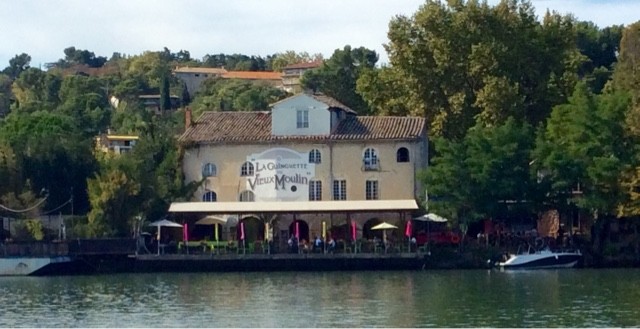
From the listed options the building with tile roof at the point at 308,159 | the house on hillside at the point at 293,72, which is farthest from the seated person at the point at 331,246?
the house on hillside at the point at 293,72

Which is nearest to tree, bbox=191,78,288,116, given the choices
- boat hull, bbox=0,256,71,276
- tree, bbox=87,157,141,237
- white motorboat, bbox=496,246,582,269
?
tree, bbox=87,157,141,237

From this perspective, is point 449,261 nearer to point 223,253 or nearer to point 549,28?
point 223,253

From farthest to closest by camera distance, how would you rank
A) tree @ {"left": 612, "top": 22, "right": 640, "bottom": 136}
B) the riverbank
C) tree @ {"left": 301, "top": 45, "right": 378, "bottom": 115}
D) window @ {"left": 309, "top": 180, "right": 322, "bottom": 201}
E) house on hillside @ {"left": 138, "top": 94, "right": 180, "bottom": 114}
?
house on hillside @ {"left": 138, "top": 94, "right": 180, "bottom": 114}, tree @ {"left": 301, "top": 45, "right": 378, "bottom": 115}, window @ {"left": 309, "top": 180, "right": 322, "bottom": 201}, tree @ {"left": 612, "top": 22, "right": 640, "bottom": 136}, the riverbank

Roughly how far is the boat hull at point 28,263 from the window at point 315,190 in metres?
13.6

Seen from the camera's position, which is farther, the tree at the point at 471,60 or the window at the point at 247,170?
the tree at the point at 471,60

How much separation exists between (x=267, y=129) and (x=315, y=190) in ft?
12.6

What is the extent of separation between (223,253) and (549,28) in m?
24.9

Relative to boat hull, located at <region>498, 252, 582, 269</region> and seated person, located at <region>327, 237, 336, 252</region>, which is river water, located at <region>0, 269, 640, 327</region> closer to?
boat hull, located at <region>498, 252, 582, 269</region>

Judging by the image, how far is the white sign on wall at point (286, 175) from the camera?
77.4 meters

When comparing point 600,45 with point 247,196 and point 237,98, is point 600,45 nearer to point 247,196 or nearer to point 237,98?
point 237,98

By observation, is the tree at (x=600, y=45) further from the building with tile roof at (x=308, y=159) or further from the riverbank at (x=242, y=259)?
the riverbank at (x=242, y=259)

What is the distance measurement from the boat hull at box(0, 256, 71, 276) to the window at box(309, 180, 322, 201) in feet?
44.5

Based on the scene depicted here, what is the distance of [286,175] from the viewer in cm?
7744

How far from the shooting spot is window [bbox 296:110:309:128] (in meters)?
77.6
